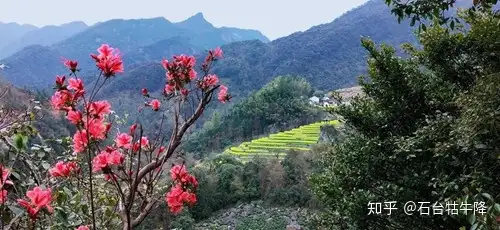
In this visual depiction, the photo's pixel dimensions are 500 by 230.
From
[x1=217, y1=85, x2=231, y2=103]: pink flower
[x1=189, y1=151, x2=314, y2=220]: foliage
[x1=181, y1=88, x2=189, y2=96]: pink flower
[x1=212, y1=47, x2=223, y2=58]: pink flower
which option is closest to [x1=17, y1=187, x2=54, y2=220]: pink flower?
[x1=181, y1=88, x2=189, y2=96]: pink flower

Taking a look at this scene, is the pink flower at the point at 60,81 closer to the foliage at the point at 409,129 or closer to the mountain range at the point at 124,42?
the foliage at the point at 409,129

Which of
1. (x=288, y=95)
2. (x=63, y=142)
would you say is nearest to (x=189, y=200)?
(x=63, y=142)

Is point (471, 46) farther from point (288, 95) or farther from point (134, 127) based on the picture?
point (288, 95)

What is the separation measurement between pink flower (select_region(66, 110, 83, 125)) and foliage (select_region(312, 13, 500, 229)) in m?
2.87

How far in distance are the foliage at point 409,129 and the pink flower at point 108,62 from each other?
2821 mm

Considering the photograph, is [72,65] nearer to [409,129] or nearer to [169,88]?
[169,88]

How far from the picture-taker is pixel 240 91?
177 ft

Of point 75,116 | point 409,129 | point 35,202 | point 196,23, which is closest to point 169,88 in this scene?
point 75,116

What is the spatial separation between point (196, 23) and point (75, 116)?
10734cm

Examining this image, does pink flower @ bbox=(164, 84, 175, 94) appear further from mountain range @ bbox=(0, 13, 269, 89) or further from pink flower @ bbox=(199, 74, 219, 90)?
mountain range @ bbox=(0, 13, 269, 89)

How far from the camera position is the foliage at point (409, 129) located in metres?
3.83

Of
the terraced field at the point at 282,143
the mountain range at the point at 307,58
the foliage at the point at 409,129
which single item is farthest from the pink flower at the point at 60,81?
the mountain range at the point at 307,58

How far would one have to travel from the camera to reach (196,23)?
106 metres

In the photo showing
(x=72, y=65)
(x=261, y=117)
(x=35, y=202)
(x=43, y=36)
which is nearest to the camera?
(x=35, y=202)
